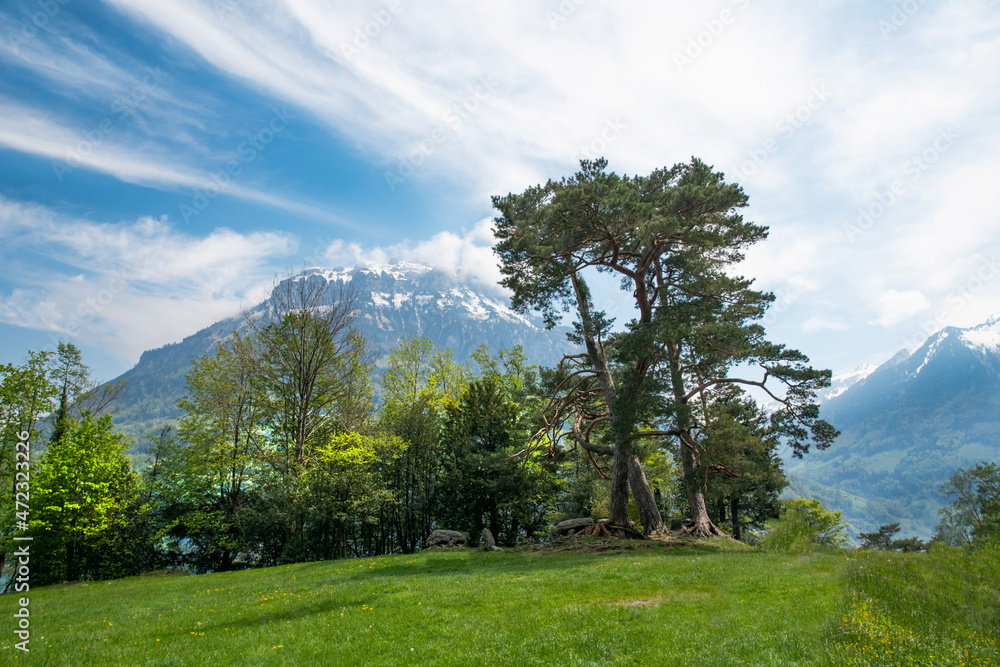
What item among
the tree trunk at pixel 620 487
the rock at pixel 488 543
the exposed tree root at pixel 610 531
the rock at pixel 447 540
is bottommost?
the rock at pixel 447 540

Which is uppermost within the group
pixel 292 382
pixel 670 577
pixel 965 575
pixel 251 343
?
pixel 251 343

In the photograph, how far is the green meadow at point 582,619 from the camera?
7289mm

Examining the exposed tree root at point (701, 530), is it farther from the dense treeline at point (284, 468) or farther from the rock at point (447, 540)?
the rock at point (447, 540)

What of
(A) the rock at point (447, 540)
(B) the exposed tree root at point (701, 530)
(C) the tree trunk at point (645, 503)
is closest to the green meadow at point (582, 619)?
(C) the tree trunk at point (645, 503)

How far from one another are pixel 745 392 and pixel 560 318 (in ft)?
40.2

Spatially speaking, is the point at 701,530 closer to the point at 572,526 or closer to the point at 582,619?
the point at 572,526

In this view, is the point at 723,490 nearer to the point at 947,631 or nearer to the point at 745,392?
the point at 745,392

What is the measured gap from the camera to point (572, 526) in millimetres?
25266

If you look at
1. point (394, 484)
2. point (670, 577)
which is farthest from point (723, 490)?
point (394, 484)

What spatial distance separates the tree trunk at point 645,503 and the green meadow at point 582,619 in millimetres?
7354

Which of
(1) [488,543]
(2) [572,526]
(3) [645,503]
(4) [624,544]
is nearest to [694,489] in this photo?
(3) [645,503]

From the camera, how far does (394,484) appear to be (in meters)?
35.5

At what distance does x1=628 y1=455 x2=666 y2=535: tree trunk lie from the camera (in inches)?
886

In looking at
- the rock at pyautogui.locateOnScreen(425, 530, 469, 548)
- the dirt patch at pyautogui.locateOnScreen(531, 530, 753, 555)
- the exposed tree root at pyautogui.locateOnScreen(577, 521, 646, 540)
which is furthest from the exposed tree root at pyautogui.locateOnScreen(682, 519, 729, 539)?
the rock at pyautogui.locateOnScreen(425, 530, 469, 548)
